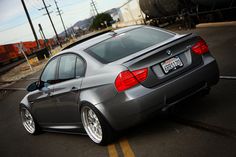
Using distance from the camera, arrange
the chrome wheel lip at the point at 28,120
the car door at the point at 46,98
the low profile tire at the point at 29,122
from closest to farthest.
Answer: the car door at the point at 46,98 < the low profile tire at the point at 29,122 < the chrome wheel lip at the point at 28,120

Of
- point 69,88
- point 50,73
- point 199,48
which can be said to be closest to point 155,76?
point 199,48

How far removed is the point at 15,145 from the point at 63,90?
7.44ft

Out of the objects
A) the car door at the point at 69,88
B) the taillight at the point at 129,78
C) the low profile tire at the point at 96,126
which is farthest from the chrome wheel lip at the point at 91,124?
the taillight at the point at 129,78

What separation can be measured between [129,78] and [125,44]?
1.02 meters

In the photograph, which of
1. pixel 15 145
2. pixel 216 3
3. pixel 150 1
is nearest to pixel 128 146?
pixel 15 145

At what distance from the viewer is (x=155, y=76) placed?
187 inches

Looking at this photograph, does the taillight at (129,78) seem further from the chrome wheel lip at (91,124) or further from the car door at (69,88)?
the car door at (69,88)

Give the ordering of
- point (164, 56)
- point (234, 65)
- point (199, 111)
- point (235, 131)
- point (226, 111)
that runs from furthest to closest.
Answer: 1. point (234, 65)
2. point (199, 111)
3. point (226, 111)
4. point (164, 56)
5. point (235, 131)

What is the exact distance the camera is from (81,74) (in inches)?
214

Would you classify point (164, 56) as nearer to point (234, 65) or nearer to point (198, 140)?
point (198, 140)

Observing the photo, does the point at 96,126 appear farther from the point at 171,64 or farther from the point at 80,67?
the point at 171,64

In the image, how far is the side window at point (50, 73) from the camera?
6359mm

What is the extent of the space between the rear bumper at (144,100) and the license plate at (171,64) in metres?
0.14

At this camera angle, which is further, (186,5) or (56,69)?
(186,5)
